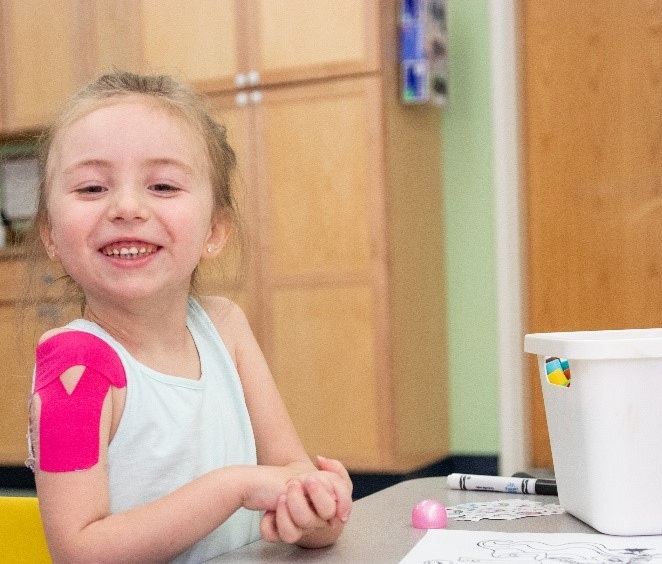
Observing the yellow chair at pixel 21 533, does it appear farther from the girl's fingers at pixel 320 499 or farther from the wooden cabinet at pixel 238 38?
the wooden cabinet at pixel 238 38

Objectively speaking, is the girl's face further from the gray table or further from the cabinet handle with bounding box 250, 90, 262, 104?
the cabinet handle with bounding box 250, 90, 262, 104

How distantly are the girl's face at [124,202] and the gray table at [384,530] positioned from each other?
24cm

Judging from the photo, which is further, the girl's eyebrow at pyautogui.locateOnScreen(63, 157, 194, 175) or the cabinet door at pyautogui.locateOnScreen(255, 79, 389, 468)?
the cabinet door at pyautogui.locateOnScreen(255, 79, 389, 468)

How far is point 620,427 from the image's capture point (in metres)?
0.67

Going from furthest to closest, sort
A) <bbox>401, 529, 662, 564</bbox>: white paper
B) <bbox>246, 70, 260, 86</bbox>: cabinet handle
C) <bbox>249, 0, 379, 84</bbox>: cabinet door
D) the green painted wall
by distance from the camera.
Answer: the green painted wall → <bbox>246, 70, 260, 86</bbox>: cabinet handle → <bbox>249, 0, 379, 84</bbox>: cabinet door → <bbox>401, 529, 662, 564</bbox>: white paper

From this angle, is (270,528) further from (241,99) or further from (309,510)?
(241,99)

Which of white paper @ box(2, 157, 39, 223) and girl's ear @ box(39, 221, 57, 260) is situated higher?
white paper @ box(2, 157, 39, 223)

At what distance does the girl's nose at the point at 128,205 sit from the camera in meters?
0.75

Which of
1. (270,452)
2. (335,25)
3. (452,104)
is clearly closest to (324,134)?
(335,25)

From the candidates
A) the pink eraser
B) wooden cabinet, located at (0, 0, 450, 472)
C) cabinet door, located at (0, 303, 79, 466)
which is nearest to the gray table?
the pink eraser

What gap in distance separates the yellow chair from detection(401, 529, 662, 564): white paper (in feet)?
1.09

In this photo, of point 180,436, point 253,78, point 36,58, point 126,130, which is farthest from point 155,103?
point 36,58

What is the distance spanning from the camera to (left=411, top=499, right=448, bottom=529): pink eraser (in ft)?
2.35

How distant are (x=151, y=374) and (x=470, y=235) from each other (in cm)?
252
